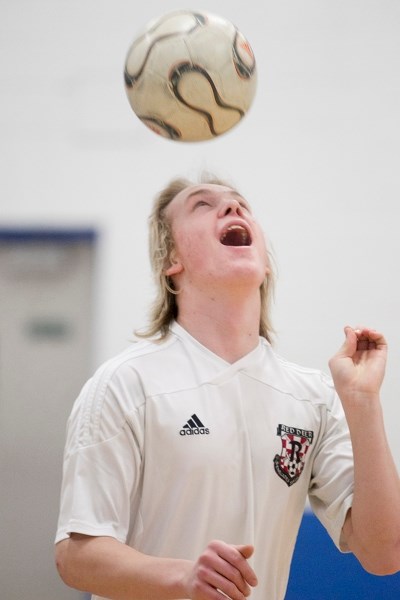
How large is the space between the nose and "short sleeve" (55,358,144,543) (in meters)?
0.60

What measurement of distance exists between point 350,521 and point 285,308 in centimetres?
183

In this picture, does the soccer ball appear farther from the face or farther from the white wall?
the white wall

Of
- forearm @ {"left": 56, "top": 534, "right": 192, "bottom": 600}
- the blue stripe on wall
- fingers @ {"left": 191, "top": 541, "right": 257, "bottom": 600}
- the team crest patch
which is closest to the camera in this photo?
fingers @ {"left": 191, "top": 541, "right": 257, "bottom": 600}

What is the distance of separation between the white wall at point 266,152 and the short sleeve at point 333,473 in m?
1.53

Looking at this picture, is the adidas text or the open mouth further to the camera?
the open mouth

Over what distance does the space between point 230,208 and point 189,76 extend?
1.31 feet

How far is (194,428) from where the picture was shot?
1.95 metres

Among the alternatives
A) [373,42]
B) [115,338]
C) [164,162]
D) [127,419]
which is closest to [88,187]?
[164,162]

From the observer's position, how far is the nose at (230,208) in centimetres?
224

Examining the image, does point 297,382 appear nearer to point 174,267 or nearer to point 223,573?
point 174,267

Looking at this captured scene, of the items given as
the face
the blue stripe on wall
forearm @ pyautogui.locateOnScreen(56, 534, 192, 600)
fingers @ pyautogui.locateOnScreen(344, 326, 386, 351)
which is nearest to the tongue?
the face

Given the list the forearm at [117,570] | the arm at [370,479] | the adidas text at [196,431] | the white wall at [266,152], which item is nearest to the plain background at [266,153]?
the white wall at [266,152]

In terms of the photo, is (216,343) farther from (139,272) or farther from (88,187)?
(88,187)

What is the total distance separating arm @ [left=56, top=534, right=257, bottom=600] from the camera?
147 cm
